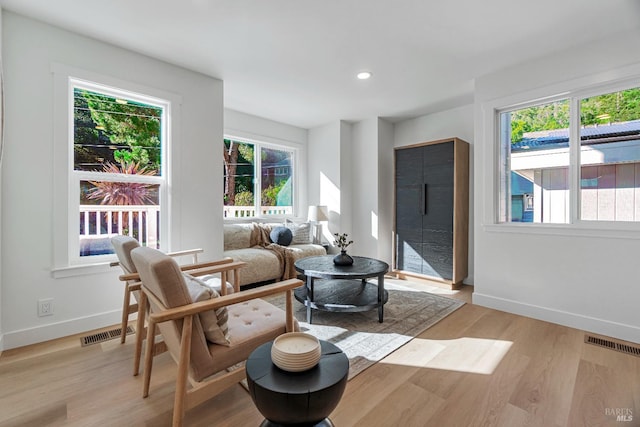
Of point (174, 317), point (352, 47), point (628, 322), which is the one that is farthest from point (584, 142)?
point (174, 317)

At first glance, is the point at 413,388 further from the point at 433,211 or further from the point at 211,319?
the point at 433,211

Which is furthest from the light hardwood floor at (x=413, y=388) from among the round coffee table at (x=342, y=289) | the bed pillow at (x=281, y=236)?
the bed pillow at (x=281, y=236)

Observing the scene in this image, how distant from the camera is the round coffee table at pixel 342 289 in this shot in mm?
2734

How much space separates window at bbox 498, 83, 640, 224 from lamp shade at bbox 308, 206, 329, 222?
258 cm

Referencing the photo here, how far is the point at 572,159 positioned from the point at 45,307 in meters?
4.81

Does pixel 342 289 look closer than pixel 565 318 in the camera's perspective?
No

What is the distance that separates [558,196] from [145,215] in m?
4.12

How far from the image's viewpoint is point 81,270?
255 cm

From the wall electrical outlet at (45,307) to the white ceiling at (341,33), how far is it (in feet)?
7.36

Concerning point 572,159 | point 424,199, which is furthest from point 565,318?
point 424,199

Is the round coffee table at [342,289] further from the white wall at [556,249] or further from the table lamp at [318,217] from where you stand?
the table lamp at [318,217]

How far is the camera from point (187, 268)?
2.36 meters

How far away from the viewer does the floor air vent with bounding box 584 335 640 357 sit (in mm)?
2264

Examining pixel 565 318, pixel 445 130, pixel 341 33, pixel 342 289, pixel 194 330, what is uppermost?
pixel 341 33
